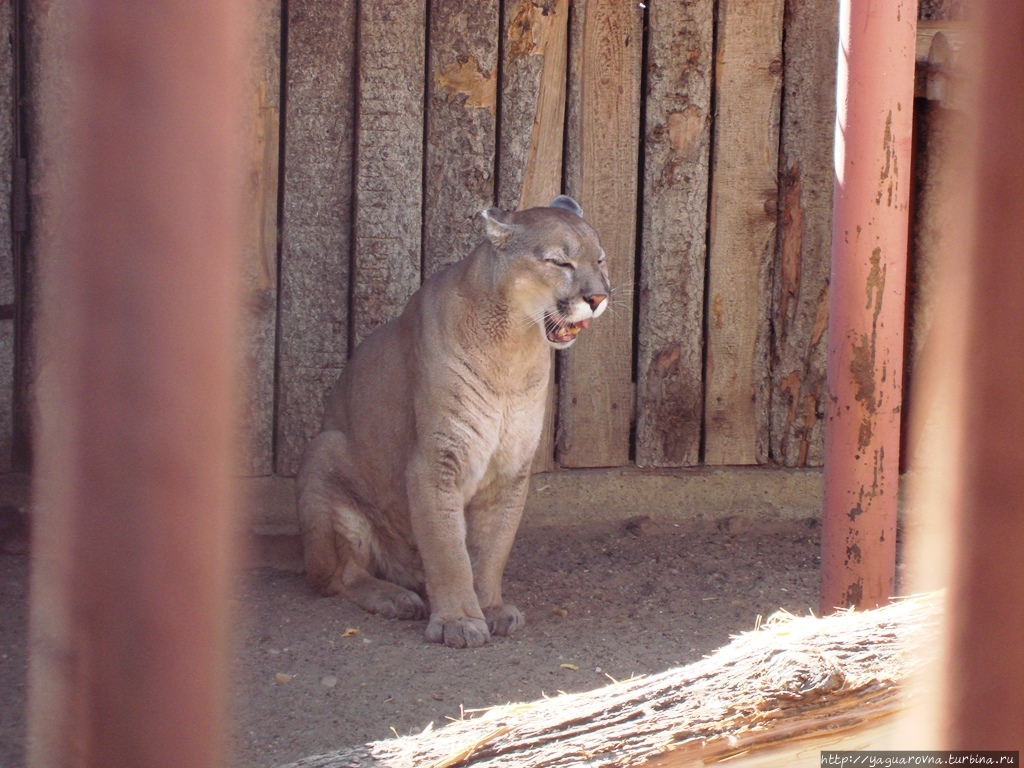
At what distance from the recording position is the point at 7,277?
5.28 meters

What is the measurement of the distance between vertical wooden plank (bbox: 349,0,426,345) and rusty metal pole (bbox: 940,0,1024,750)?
462 cm

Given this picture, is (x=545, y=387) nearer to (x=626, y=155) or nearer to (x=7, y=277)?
(x=626, y=155)

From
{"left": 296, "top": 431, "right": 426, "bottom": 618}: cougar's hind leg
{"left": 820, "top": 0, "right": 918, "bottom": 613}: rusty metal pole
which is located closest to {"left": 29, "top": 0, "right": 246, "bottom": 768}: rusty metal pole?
{"left": 820, "top": 0, "right": 918, "bottom": 613}: rusty metal pole

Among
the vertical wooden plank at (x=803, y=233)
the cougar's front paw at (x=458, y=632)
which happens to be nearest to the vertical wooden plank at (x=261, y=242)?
the cougar's front paw at (x=458, y=632)

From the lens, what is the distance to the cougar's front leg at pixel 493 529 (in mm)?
4992

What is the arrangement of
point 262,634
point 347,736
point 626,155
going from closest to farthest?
point 347,736 → point 262,634 → point 626,155

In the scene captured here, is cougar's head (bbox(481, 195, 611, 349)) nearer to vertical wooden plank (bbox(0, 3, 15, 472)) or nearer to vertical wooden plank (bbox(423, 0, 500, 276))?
vertical wooden plank (bbox(423, 0, 500, 276))

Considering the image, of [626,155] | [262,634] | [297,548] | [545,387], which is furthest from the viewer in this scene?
[626,155]

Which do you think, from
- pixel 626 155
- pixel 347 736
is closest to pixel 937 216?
pixel 626 155

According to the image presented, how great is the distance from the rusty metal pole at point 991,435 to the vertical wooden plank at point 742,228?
483 centimetres

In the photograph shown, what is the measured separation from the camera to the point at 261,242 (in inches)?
220

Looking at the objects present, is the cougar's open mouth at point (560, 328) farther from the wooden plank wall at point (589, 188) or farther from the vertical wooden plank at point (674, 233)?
the vertical wooden plank at point (674, 233)

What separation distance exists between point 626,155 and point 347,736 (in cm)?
329

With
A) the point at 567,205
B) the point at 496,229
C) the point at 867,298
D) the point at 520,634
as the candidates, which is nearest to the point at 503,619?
the point at 520,634
